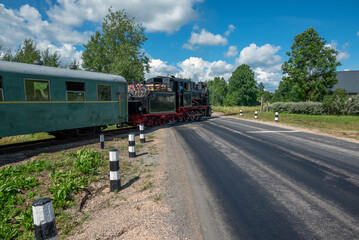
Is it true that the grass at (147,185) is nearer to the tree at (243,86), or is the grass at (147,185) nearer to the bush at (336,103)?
the bush at (336,103)

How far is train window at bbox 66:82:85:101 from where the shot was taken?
812 centimetres

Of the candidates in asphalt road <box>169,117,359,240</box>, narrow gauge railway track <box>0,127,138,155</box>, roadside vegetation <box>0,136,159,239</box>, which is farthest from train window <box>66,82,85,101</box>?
asphalt road <box>169,117,359,240</box>

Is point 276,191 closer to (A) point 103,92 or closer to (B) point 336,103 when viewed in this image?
(A) point 103,92

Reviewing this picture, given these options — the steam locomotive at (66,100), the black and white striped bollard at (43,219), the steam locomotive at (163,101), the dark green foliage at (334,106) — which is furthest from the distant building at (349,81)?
the black and white striped bollard at (43,219)

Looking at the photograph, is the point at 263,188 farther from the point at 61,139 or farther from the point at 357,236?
the point at 61,139

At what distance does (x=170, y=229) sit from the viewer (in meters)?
2.84

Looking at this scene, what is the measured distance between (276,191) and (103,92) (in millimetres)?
8741

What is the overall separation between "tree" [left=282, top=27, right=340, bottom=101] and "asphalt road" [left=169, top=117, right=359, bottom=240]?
24.6 m

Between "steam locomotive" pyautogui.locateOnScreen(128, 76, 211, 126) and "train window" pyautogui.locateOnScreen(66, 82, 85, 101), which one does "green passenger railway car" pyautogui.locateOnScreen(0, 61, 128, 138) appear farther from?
Result: "steam locomotive" pyautogui.locateOnScreen(128, 76, 211, 126)

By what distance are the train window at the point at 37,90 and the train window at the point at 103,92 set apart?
2.27 m

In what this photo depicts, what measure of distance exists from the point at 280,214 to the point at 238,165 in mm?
2435

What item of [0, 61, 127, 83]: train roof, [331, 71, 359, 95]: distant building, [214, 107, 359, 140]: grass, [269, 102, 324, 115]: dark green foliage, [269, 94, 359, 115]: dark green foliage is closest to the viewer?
[0, 61, 127, 83]: train roof

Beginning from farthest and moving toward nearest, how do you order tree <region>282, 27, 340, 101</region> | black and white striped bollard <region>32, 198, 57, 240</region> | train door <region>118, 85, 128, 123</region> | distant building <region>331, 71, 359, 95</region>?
1. distant building <region>331, 71, 359, 95</region>
2. tree <region>282, 27, 340, 101</region>
3. train door <region>118, 85, 128, 123</region>
4. black and white striped bollard <region>32, 198, 57, 240</region>

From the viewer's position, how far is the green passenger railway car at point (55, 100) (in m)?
6.50
